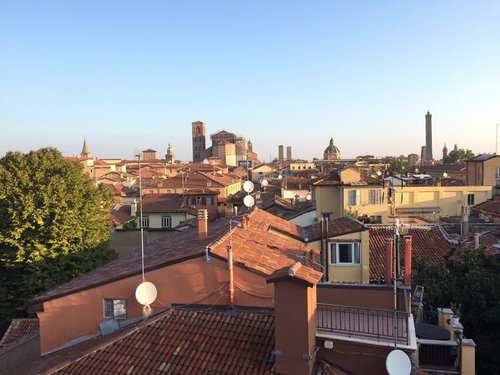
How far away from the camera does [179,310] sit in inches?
368

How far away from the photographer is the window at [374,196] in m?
30.1

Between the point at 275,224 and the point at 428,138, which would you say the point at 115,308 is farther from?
the point at 428,138

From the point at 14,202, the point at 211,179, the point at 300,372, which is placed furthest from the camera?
the point at 211,179

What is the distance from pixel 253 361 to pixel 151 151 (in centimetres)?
12371

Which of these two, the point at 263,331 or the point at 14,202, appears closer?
the point at 263,331

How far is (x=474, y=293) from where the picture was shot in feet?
46.5

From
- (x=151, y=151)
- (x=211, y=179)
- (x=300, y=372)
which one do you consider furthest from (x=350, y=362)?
(x=151, y=151)

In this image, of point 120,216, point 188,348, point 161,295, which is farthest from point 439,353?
point 120,216

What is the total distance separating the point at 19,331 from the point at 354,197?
68.3ft

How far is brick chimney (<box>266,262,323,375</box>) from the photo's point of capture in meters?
6.96

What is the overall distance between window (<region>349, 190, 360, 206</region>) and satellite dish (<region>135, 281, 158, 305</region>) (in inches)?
862

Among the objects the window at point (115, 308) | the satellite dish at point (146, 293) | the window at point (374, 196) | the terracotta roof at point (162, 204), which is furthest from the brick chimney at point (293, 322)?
the terracotta roof at point (162, 204)

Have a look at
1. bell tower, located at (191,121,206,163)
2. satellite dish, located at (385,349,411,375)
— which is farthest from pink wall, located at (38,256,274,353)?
bell tower, located at (191,121,206,163)

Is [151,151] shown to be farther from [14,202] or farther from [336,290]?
[336,290]
